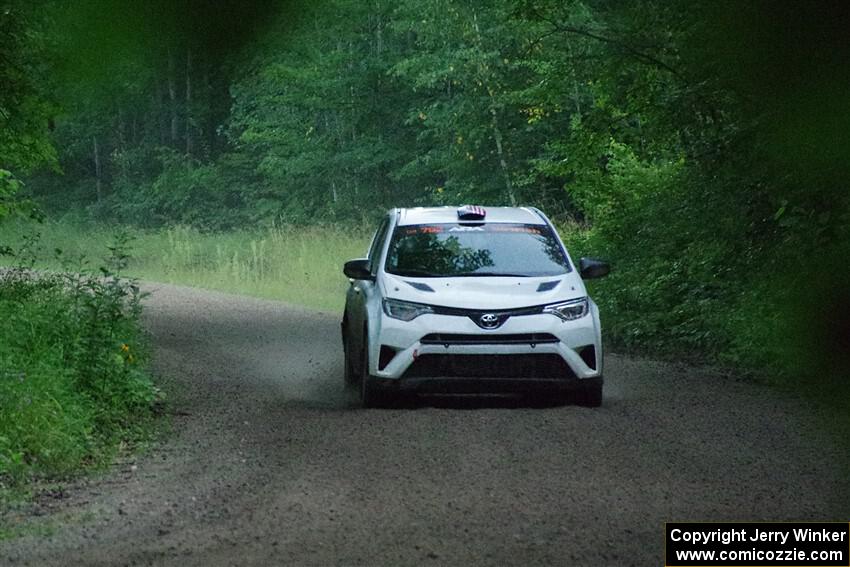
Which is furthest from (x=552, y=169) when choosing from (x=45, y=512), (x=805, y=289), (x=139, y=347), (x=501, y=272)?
(x=805, y=289)

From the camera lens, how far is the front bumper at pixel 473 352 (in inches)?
427

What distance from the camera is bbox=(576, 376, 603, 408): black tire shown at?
36.7 ft

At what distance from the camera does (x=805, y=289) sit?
2.31 meters

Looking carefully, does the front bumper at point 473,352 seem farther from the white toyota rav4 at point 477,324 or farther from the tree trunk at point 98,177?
the tree trunk at point 98,177

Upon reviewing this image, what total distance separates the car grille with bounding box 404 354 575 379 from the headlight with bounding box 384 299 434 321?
334 millimetres

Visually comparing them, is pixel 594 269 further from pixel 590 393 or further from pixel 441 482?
pixel 441 482

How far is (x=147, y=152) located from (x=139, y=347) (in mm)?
13297

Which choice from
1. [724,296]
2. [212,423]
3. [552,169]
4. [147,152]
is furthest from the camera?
[552,169]

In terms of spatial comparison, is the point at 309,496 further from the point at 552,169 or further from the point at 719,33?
the point at 552,169

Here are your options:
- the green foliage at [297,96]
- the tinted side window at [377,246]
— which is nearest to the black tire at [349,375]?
the tinted side window at [377,246]

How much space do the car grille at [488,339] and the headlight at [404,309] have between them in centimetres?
21

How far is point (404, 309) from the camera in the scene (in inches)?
436

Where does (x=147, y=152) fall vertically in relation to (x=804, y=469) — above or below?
above

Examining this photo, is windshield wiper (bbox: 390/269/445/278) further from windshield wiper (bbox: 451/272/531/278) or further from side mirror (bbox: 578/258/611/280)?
side mirror (bbox: 578/258/611/280)
